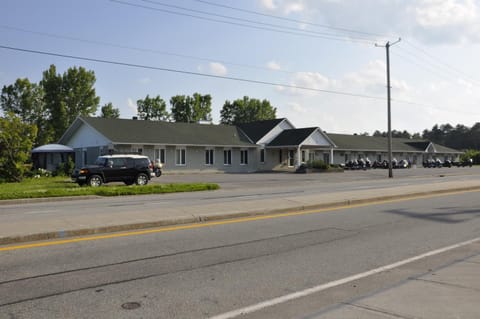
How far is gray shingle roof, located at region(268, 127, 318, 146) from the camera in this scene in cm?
5112

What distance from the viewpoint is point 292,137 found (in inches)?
2069

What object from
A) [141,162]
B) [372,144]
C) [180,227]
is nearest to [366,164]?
[372,144]

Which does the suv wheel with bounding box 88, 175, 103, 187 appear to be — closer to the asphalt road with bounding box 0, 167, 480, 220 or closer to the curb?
the asphalt road with bounding box 0, 167, 480, 220

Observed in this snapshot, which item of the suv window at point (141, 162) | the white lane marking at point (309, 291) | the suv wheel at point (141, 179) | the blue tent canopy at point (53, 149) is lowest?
the white lane marking at point (309, 291)

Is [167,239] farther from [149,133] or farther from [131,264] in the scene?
[149,133]

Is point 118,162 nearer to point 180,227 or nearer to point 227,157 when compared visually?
point 180,227

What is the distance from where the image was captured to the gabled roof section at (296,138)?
51.0 meters

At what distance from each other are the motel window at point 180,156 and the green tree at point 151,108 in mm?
40979

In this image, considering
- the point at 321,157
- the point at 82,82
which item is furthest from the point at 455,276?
the point at 82,82

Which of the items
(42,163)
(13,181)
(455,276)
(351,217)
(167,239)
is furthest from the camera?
(42,163)

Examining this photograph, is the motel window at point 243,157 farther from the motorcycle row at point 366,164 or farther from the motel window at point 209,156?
the motorcycle row at point 366,164

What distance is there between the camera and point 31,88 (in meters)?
68.9

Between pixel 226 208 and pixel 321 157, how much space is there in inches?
1883

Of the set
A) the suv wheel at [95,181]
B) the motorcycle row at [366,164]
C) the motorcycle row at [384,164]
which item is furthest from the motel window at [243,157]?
the suv wheel at [95,181]
